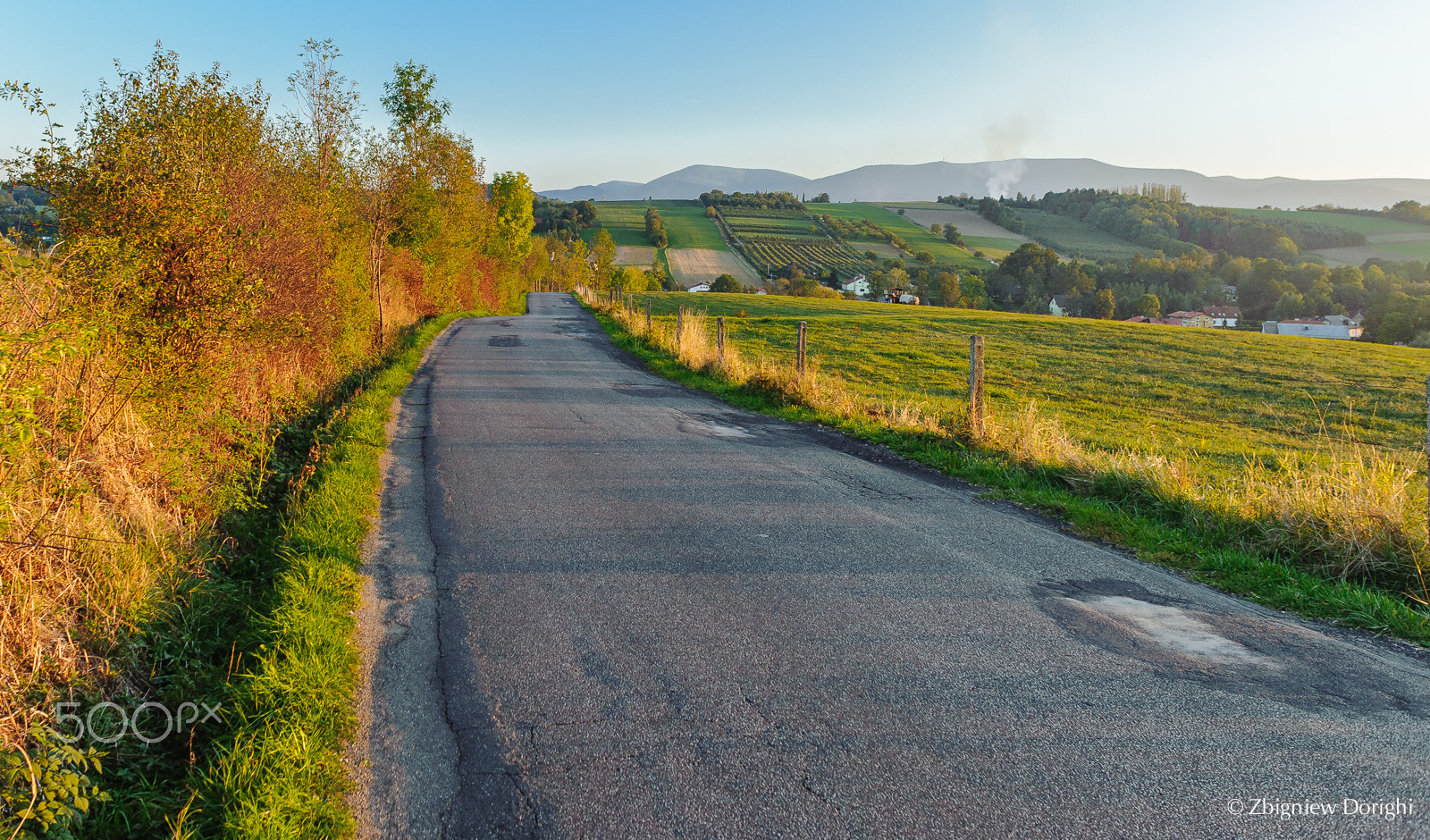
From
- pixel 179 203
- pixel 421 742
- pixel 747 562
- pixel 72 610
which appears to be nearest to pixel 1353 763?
pixel 747 562

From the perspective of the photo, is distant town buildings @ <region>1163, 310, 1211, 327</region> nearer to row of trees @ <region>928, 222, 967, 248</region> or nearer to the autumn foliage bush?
row of trees @ <region>928, 222, 967, 248</region>

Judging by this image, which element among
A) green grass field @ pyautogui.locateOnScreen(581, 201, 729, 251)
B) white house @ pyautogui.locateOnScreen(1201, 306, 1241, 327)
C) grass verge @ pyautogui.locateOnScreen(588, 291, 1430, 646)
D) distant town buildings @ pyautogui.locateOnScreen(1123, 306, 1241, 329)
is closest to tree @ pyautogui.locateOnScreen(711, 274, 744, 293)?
green grass field @ pyautogui.locateOnScreen(581, 201, 729, 251)

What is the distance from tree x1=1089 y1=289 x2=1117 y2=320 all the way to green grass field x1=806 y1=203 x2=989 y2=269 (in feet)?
91.2

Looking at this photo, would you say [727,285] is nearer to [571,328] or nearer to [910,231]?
[571,328]

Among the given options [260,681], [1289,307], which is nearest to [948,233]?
[1289,307]

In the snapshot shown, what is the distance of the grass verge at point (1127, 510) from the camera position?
16.7 ft

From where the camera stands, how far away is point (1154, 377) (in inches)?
949

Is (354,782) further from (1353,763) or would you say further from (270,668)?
(1353,763)

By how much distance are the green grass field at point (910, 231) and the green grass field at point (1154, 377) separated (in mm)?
67154

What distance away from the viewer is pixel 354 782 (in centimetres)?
307

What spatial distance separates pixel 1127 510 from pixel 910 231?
130 meters

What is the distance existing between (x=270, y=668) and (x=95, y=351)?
3.94 meters

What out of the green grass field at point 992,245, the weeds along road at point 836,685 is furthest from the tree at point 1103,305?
the weeds along road at point 836,685

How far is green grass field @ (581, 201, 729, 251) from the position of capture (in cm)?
11400
